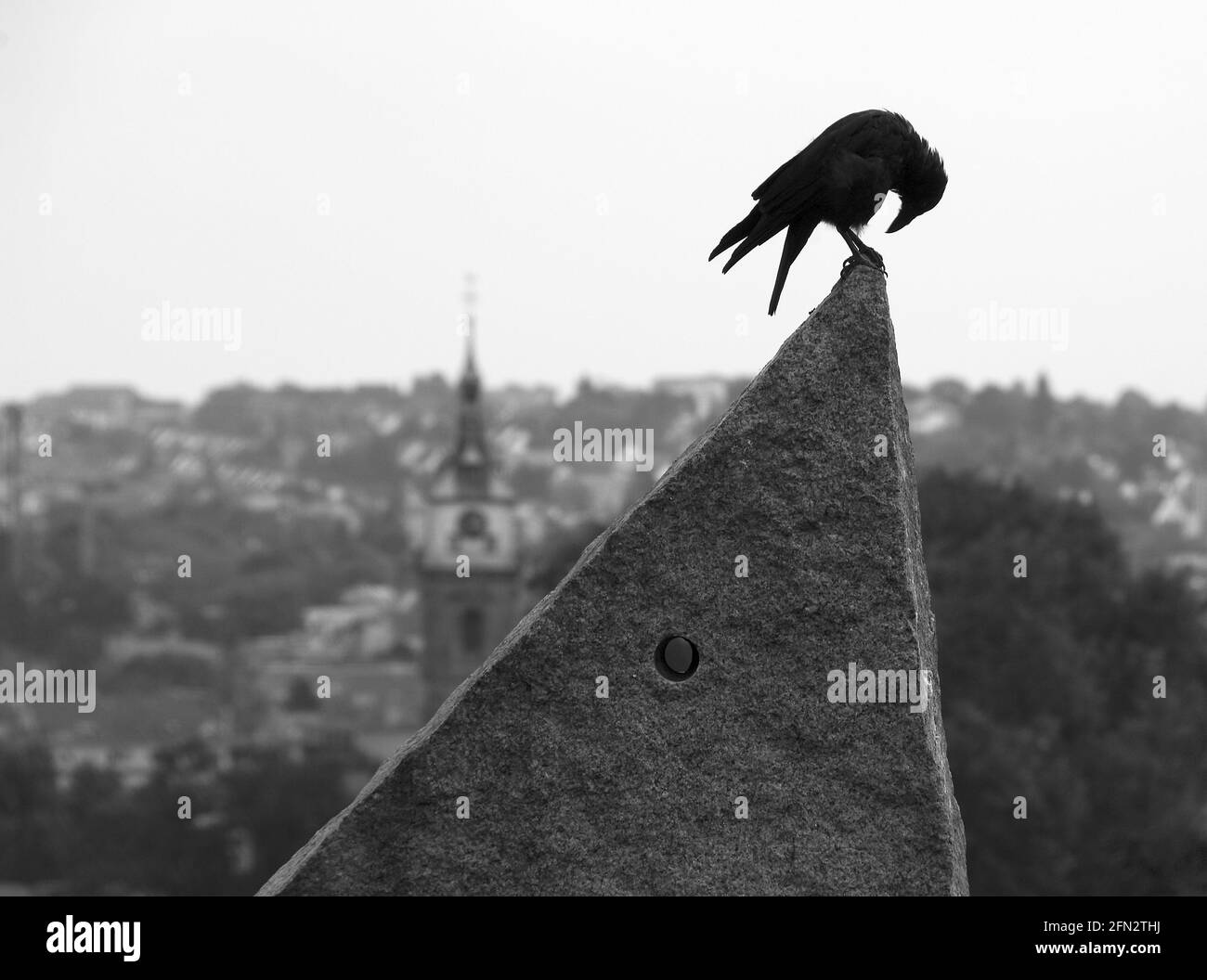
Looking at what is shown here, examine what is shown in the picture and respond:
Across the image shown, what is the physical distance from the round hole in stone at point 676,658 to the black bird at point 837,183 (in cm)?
181

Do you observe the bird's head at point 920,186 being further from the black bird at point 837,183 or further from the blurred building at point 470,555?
the blurred building at point 470,555

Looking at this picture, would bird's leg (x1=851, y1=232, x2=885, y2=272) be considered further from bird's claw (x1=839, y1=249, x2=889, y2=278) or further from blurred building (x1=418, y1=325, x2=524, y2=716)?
blurred building (x1=418, y1=325, x2=524, y2=716)

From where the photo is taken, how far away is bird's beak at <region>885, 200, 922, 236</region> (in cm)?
1090

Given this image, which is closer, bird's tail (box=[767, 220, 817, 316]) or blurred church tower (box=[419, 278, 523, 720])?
bird's tail (box=[767, 220, 817, 316])

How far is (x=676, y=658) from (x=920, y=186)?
8.40 feet

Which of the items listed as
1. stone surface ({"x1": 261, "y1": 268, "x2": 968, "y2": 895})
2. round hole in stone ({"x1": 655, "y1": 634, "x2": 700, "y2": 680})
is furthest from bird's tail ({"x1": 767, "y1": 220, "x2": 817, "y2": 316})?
round hole in stone ({"x1": 655, "y1": 634, "x2": 700, "y2": 680})

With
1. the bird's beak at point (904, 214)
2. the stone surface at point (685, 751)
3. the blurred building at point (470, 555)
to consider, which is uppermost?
the blurred building at point (470, 555)

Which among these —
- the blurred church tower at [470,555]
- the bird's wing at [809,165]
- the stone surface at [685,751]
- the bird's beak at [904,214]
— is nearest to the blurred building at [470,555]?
the blurred church tower at [470,555]

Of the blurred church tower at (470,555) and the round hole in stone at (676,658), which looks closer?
the round hole in stone at (676,658)

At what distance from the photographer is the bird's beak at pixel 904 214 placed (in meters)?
10.9

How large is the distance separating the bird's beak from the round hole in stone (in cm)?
241

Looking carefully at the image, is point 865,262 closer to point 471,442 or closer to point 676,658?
point 676,658
